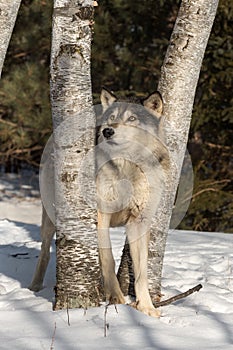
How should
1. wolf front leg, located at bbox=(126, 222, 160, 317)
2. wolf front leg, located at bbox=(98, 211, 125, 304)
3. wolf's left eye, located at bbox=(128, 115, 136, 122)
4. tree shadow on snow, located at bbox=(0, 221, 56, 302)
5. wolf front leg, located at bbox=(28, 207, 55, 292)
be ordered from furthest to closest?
tree shadow on snow, located at bbox=(0, 221, 56, 302) < wolf front leg, located at bbox=(28, 207, 55, 292) < wolf's left eye, located at bbox=(128, 115, 136, 122) < wolf front leg, located at bbox=(98, 211, 125, 304) < wolf front leg, located at bbox=(126, 222, 160, 317)

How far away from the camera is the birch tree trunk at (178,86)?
4.90m

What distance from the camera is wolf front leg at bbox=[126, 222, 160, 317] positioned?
456 cm

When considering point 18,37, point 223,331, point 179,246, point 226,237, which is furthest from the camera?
point 18,37

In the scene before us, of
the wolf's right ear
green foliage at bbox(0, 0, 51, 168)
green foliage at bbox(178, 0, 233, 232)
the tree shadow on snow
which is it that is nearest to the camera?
the wolf's right ear

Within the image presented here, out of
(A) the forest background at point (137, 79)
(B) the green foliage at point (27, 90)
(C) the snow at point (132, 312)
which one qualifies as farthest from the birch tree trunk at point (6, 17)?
(B) the green foliage at point (27, 90)

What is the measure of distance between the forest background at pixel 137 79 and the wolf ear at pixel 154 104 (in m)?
5.72

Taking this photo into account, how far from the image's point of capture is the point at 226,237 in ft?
26.9

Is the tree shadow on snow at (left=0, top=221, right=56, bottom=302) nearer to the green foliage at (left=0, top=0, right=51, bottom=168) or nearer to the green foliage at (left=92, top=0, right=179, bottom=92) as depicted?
the green foliage at (left=92, top=0, right=179, bottom=92)

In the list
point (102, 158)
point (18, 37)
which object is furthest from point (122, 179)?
point (18, 37)

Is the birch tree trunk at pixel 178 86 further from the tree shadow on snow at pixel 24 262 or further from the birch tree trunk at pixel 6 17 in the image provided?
the birch tree trunk at pixel 6 17

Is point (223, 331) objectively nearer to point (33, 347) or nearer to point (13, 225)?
point (33, 347)

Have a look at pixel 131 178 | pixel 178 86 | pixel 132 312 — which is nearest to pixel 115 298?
pixel 132 312

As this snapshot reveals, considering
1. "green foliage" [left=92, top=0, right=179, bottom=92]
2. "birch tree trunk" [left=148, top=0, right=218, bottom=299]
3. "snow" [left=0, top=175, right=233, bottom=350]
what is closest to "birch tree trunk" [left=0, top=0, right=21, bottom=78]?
"birch tree trunk" [left=148, top=0, right=218, bottom=299]

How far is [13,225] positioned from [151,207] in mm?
4067
